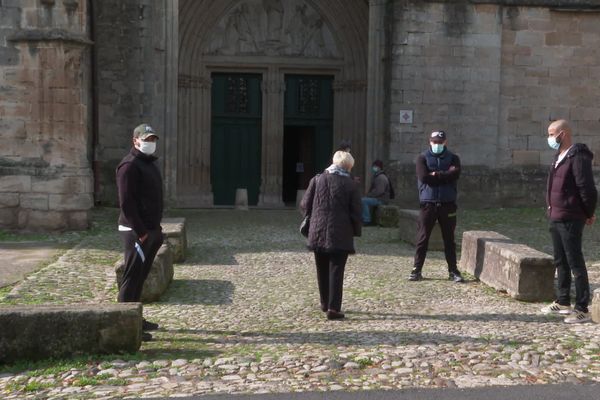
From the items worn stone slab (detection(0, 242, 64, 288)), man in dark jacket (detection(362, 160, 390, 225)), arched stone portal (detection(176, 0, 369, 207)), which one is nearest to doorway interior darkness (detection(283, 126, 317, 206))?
arched stone portal (detection(176, 0, 369, 207))

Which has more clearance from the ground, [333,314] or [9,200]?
[9,200]

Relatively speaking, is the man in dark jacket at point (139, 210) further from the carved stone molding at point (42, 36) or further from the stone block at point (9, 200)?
the stone block at point (9, 200)

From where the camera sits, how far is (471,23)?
16.8 metres

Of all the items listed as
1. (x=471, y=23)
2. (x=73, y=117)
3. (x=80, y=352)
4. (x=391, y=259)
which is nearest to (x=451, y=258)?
(x=391, y=259)

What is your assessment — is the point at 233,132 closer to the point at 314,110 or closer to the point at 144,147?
the point at 314,110

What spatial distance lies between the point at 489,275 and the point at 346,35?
39.0ft

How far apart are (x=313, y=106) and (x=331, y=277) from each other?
13465 mm

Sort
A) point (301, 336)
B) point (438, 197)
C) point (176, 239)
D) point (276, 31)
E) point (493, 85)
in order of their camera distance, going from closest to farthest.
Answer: point (301, 336) → point (438, 197) → point (176, 239) → point (493, 85) → point (276, 31)

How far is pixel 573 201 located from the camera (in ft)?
20.5

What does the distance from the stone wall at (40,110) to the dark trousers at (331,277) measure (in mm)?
6432

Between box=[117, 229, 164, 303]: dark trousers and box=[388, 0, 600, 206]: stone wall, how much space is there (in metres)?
11.6

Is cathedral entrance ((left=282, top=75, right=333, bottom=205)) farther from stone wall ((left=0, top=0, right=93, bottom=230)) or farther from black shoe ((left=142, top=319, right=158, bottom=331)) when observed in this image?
black shoe ((left=142, top=319, right=158, bottom=331))

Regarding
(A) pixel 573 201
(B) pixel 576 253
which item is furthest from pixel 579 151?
(B) pixel 576 253

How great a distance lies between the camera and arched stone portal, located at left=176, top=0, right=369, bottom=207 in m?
18.4
